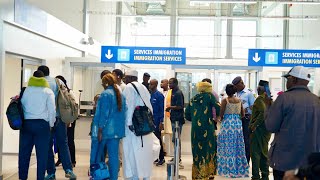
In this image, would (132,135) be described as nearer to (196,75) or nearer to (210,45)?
(196,75)

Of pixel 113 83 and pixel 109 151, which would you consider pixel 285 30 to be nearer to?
pixel 113 83

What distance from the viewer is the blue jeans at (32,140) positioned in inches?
194

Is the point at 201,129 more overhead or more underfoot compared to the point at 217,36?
more underfoot

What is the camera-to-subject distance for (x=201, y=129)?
18.1 ft

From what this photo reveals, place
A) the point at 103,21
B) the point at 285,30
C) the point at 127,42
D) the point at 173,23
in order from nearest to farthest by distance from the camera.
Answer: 1. the point at 103,21
2. the point at 127,42
3. the point at 285,30
4. the point at 173,23

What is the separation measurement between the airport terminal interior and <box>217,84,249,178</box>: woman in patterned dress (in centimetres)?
58

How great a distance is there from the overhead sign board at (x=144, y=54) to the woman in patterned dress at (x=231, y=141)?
97.1 inches

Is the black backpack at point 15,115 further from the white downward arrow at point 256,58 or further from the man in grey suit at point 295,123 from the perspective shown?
the white downward arrow at point 256,58

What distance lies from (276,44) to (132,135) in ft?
44.4

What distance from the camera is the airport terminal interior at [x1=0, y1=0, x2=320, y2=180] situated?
6613mm

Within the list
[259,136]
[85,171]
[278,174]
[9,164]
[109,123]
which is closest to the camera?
[278,174]

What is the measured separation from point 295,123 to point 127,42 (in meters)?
13.6

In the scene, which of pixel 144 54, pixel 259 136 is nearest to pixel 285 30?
pixel 144 54

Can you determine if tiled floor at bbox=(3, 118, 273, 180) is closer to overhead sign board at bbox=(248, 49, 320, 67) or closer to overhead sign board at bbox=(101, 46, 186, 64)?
overhead sign board at bbox=(101, 46, 186, 64)
